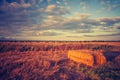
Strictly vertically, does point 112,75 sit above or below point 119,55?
→ below

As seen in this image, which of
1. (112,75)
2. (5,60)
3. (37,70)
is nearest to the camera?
(112,75)

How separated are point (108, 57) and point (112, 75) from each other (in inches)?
56.0

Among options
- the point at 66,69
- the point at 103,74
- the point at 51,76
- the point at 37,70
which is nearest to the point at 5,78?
the point at 37,70

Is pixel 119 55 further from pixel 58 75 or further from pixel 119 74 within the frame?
pixel 58 75

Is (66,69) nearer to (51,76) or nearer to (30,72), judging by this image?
(51,76)

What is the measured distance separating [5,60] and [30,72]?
9.47ft

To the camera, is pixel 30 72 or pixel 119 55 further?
pixel 119 55

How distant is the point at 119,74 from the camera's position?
9.38 m

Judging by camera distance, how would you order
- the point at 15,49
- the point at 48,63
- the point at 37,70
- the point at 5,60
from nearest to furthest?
the point at 37,70
the point at 48,63
the point at 5,60
the point at 15,49

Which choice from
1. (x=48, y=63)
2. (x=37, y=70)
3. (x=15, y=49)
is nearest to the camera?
(x=37, y=70)

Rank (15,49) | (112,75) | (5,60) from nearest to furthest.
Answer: (112,75) → (5,60) → (15,49)

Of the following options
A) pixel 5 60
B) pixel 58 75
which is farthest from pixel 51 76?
pixel 5 60

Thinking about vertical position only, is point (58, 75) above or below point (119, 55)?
below

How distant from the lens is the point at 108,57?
10.4m
